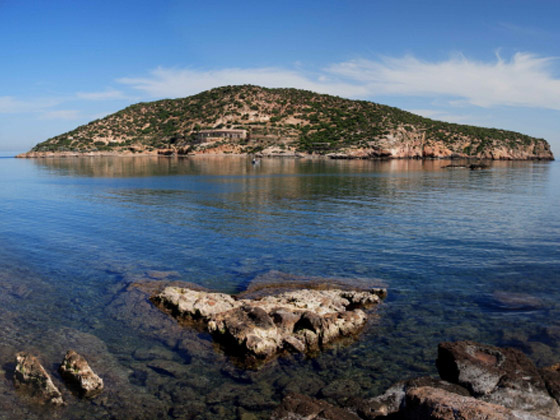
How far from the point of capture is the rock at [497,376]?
20.2 ft

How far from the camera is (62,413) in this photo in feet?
23.7

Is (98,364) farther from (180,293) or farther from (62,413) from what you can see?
(180,293)

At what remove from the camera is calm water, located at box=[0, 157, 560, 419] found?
26.7 ft

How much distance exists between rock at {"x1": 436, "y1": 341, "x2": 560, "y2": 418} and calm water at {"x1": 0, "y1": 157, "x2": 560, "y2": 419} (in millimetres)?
1517

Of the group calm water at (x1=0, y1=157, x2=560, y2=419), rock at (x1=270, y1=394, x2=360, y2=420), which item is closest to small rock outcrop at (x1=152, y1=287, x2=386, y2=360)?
calm water at (x1=0, y1=157, x2=560, y2=419)

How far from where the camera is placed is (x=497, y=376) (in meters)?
6.63

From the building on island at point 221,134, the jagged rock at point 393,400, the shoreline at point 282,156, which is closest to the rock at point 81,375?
the jagged rock at point 393,400

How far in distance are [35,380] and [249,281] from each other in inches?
277

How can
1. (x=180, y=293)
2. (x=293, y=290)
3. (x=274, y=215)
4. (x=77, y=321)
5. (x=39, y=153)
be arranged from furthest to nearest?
(x=39, y=153), (x=274, y=215), (x=293, y=290), (x=180, y=293), (x=77, y=321)

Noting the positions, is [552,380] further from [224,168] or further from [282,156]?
[282,156]

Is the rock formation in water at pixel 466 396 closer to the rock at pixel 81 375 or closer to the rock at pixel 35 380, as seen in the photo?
the rock at pixel 81 375

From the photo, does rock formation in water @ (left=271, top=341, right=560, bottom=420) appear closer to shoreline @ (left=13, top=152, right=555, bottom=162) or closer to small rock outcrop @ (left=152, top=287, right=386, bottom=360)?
small rock outcrop @ (left=152, top=287, right=386, bottom=360)

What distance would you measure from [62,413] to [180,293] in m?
4.81

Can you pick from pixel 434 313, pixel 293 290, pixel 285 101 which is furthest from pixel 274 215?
pixel 285 101
